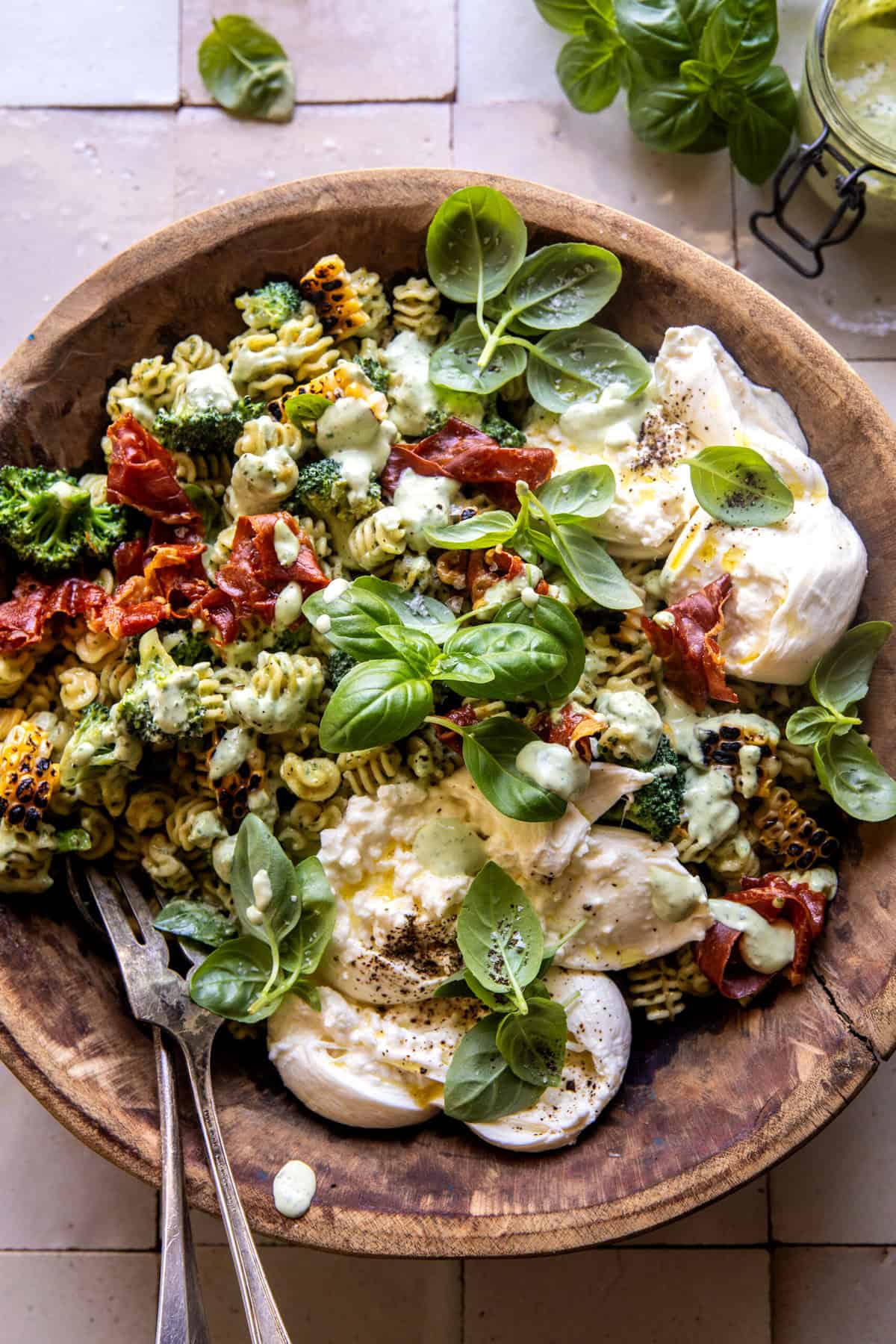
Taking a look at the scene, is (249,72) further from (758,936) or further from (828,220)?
(758,936)

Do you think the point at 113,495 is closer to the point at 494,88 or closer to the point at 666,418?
the point at 666,418

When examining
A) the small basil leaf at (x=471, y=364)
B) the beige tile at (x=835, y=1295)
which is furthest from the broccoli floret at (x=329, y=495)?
the beige tile at (x=835, y=1295)

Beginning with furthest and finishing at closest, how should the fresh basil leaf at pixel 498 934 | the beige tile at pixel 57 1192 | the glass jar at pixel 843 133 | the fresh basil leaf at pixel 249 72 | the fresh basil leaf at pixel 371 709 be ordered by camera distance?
the fresh basil leaf at pixel 249 72
the beige tile at pixel 57 1192
the glass jar at pixel 843 133
the fresh basil leaf at pixel 498 934
the fresh basil leaf at pixel 371 709

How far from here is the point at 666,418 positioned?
2.22 m

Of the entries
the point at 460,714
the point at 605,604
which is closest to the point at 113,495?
the point at 460,714

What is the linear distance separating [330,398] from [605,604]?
652 millimetres

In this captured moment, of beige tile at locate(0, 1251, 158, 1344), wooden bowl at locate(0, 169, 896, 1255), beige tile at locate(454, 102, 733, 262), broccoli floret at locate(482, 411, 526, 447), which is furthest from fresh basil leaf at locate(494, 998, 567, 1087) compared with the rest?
beige tile at locate(454, 102, 733, 262)

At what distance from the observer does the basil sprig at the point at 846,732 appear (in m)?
2.08

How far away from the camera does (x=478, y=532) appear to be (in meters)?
2.01

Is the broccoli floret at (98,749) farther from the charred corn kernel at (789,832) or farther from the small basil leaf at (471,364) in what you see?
the charred corn kernel at (789,832)

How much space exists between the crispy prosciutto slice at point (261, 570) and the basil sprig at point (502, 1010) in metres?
0.62

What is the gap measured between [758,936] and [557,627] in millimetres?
723

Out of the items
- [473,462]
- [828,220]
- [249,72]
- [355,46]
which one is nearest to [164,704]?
[473,462]

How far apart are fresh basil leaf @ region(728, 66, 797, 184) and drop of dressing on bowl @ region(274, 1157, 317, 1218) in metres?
2.31
